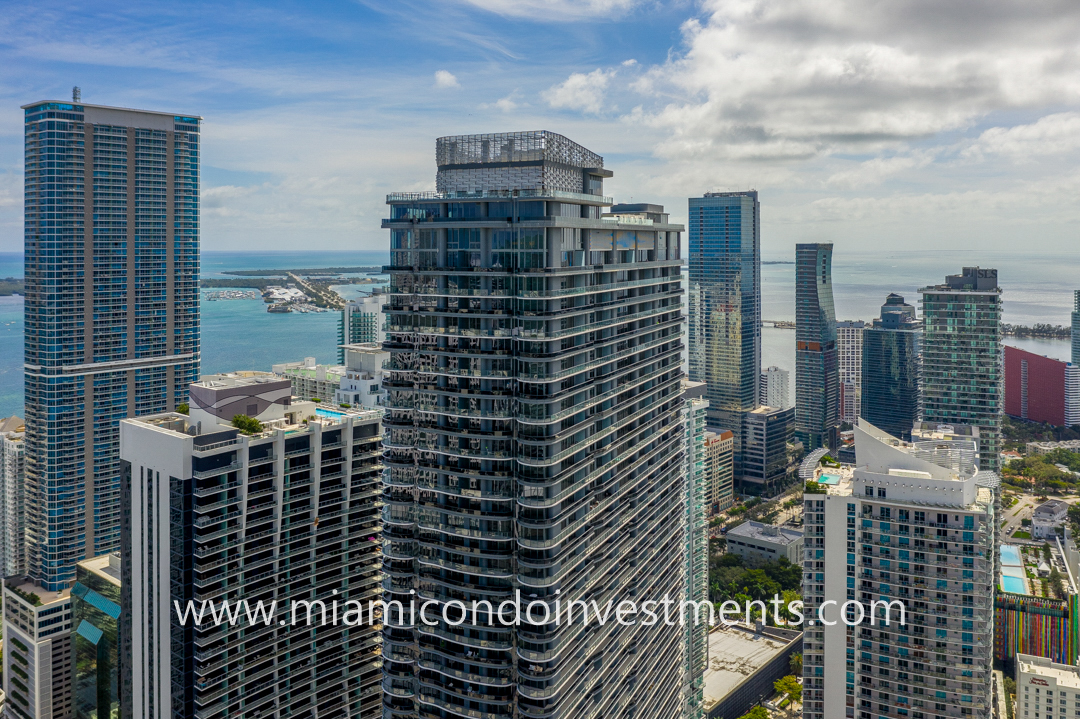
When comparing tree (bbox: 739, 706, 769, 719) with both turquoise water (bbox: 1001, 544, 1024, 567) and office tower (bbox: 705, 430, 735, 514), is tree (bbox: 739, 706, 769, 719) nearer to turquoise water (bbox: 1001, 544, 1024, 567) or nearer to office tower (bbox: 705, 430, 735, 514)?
turquoise water (bbox: 1001, 544, 1024, 567)

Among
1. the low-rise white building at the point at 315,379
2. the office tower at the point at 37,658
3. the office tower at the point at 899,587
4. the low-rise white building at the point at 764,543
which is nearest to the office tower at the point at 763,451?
the low-rise white building at the point at 764,543

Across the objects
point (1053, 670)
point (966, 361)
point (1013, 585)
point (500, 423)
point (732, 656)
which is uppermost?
point (966, 361)

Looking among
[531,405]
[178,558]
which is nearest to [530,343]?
[531,405]

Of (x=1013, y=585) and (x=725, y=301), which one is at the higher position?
(x=725, y=301)

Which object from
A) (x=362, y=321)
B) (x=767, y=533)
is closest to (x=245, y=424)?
(x=362, y=321)

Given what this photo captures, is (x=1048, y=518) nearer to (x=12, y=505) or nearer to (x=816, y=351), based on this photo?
(x=816, y=351)

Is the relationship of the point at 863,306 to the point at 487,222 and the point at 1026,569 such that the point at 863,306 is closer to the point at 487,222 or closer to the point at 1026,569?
the point at 1026,569
